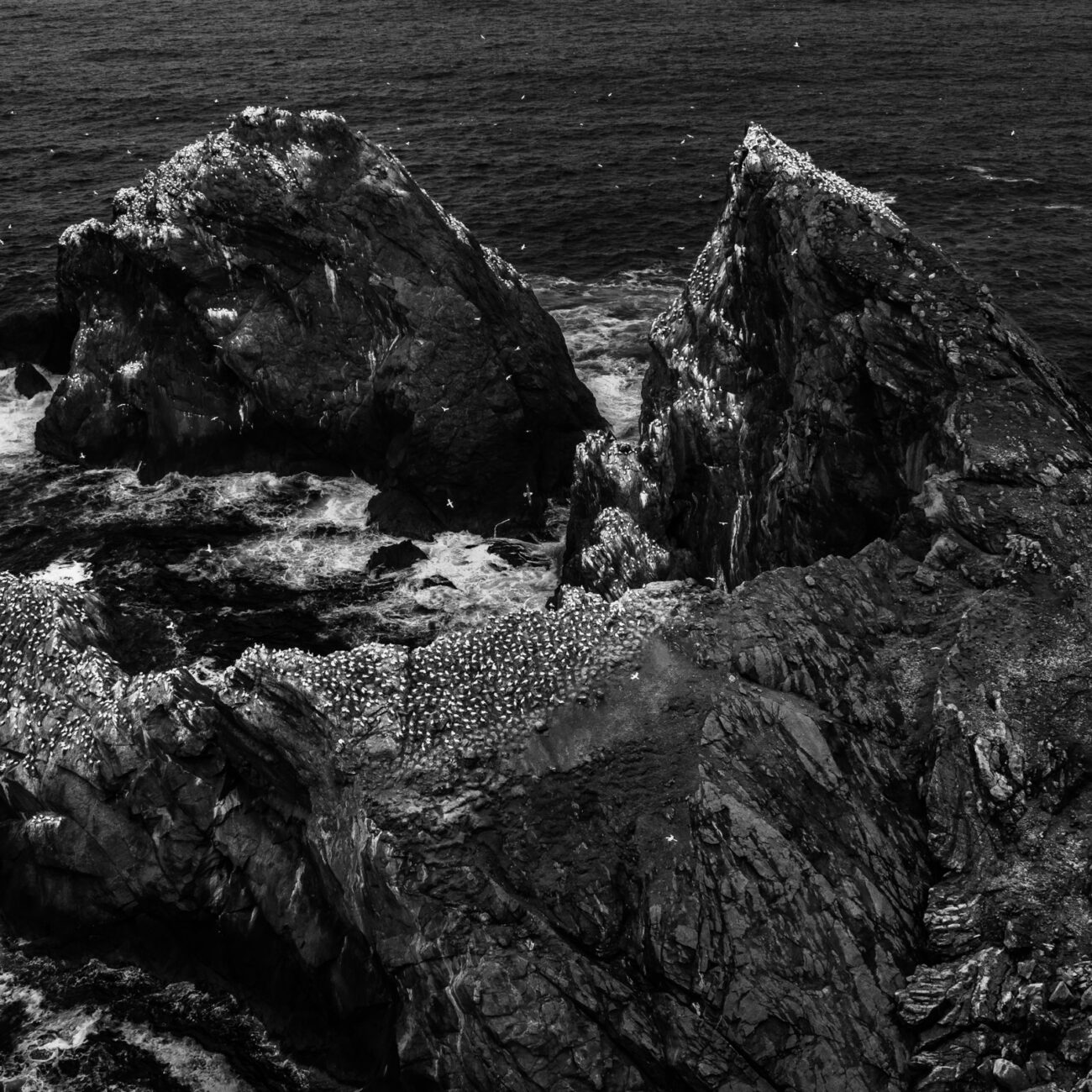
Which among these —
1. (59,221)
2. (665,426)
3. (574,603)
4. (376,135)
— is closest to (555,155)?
(376,135)

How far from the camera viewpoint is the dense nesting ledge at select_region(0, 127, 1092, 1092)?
86.1 ft

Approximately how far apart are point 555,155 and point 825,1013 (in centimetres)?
6432

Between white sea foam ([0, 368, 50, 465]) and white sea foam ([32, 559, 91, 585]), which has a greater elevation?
white sea foam ([0, 368, 50, 465])

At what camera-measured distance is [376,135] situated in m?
82.4

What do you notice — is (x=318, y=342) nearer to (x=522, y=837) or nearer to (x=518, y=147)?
(x=522, y=837)

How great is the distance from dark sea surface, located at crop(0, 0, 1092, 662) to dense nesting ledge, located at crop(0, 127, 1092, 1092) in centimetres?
1080

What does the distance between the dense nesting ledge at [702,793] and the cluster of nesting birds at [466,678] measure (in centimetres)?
8

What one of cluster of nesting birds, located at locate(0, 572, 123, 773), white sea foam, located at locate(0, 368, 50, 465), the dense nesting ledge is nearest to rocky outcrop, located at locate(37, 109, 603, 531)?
white sea foam, located at locate(0, 368, 50, 465)

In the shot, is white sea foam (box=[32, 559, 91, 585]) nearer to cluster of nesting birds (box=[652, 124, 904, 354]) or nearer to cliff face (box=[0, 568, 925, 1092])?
cliff face (box=[0, 568, 925, 1092])

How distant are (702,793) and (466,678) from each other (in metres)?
6.57

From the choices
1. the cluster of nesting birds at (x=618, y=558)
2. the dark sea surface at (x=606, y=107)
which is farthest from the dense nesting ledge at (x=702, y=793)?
the dark sea surface at (x=606, y=107)

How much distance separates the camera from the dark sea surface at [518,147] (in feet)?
158

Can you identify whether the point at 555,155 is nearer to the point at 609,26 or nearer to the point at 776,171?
the point at 609,26

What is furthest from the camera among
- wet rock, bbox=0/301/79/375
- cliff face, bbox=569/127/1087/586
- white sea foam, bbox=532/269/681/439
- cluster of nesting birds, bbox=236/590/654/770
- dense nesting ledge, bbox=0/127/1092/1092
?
wet rock, bbox=0/301/79/375
